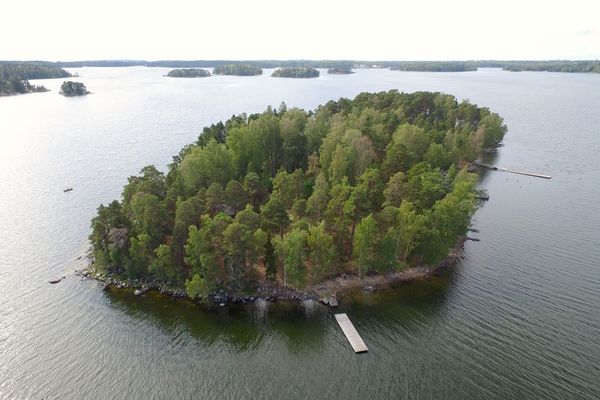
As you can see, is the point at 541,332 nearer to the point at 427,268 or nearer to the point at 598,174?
the point at 427,268

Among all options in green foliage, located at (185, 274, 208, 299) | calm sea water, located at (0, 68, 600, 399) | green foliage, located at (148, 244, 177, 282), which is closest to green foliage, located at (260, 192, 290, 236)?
green foliage, located at (185, 274, 208, 299)

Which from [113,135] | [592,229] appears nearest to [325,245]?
[592,229]

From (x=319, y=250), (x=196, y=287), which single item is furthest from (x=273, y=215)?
(x=196, y=287)

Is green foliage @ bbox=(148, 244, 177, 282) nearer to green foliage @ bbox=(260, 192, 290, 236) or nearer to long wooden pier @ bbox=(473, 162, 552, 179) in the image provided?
green foliage @ bbox=(260, 192, 290, 236)

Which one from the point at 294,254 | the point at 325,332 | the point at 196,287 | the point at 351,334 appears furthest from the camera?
the point at 294,254

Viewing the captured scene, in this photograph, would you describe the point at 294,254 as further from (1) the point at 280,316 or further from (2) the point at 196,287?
(2) the point at 196,287

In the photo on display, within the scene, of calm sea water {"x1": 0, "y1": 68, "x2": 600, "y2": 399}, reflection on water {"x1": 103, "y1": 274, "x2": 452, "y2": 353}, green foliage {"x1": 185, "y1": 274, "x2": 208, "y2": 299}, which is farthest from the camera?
green foliage {"x1": 185, "y1": 274, "x2": 208, "y2": 299}

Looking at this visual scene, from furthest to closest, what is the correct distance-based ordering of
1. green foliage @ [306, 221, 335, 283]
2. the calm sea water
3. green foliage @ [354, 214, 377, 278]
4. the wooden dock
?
green foliage @ [354, 214, 377, 278], green foliage @ [306, 221, 335, 283], the wooden dock, the calm sea water
